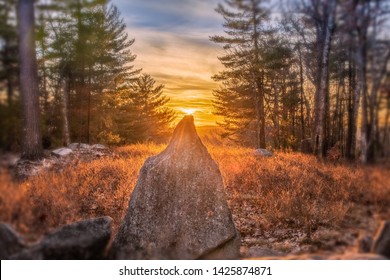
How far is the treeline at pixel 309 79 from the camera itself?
320 cm

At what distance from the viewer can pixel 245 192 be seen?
7551 millimetres

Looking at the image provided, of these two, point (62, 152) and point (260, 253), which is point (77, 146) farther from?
point (260, 253)

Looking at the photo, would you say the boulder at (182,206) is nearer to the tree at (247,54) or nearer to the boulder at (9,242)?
the tree at (247,54)

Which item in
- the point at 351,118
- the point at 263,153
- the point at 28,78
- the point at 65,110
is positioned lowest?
the point at 263,153

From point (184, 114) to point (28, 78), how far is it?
1.61 meters

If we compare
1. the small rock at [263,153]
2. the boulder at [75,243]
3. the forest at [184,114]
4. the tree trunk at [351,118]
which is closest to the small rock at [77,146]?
the forest at [184,114]

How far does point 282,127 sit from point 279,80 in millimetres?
489

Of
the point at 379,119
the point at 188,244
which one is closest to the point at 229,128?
the point at 188,244

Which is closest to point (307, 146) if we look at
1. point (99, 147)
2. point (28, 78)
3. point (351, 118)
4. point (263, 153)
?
point (351, 118)

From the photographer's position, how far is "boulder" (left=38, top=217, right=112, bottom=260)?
3.10m

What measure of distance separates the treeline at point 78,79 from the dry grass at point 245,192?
0.45 meters

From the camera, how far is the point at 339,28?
11.1ft

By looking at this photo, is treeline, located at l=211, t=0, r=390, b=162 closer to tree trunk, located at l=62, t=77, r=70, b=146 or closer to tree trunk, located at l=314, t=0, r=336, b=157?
tree trunk, located at l=314, t=0, r=336, b=157
